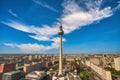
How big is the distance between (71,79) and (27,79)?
33.8 ft

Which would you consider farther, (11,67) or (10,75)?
(11,67)

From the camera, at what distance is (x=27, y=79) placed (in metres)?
27.5

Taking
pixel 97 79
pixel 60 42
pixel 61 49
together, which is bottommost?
pixel 97 79

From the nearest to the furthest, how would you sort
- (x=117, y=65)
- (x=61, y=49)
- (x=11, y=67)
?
(x=61, y=49)
(x=11, y=67)
(x=117, y=65)

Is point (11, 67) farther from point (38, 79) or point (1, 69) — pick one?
point (38, 79)

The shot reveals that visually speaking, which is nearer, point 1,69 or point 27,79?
point 27,79

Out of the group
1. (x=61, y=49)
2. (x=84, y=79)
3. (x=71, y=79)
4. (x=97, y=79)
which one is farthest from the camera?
(x=61, y=49)

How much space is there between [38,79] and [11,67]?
52.2 feet

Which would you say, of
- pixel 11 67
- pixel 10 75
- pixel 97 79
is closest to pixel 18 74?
pixel 10 75

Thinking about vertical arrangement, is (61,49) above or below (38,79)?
above

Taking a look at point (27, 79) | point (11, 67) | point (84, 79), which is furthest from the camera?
point (11, 67)

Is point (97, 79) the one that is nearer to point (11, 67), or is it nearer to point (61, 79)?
point (61, 79)

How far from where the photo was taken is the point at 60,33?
36.8 metres

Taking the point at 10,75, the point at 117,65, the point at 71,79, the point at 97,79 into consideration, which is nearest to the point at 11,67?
the point at 10,75
